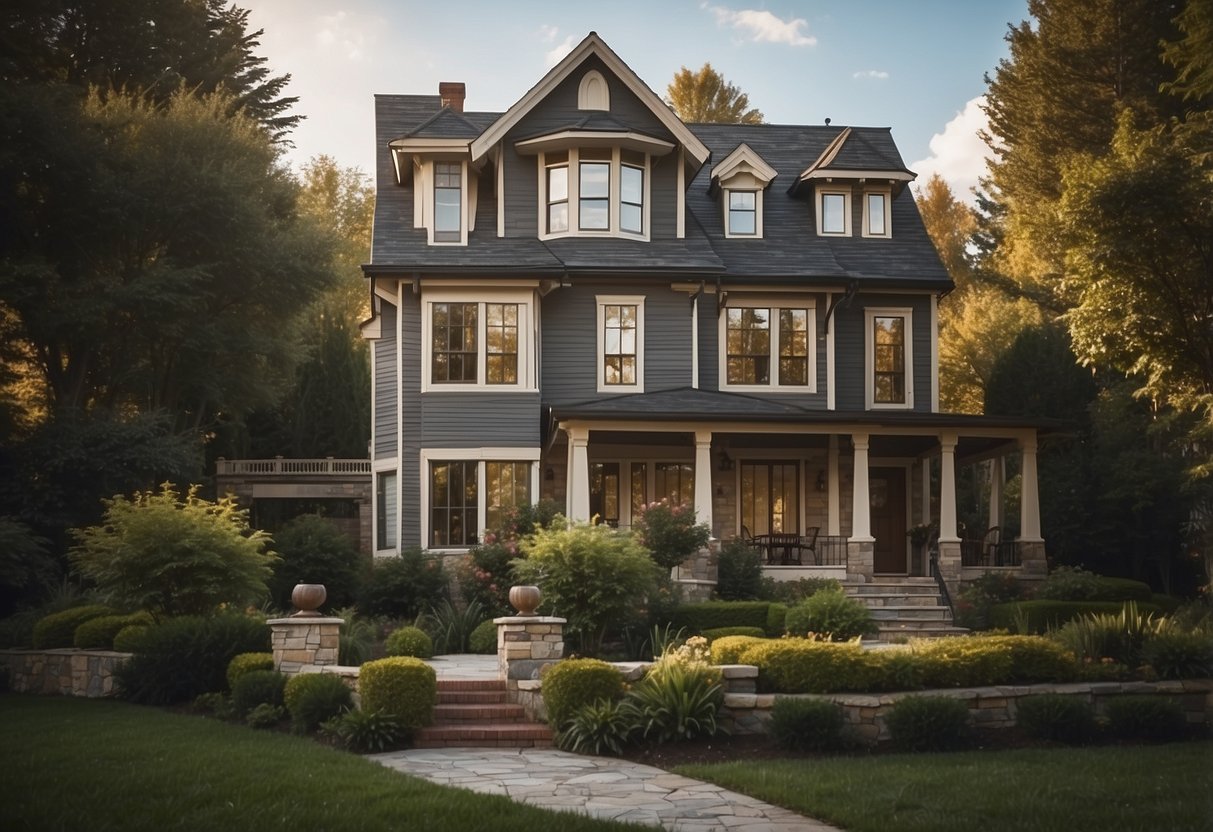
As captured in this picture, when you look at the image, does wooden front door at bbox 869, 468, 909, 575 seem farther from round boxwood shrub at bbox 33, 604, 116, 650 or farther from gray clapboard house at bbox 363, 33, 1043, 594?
round boxwood shrub at bbox 33, 604, 116, 650

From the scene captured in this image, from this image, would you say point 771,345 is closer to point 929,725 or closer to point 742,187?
point 742,187

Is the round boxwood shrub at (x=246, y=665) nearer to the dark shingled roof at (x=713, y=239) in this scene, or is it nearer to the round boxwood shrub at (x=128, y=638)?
the round boxwood shrub at (x=128, y=638)

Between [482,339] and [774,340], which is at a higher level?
[774,340]

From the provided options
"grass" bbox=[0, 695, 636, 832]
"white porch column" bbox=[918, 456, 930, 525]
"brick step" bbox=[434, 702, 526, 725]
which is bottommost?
"brick step" bbox=[434, 702, 526, 725]

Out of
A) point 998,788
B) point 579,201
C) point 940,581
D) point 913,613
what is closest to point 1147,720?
point 998,788

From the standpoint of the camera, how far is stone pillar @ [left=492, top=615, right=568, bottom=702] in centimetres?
1410

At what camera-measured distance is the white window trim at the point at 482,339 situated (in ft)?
80.1

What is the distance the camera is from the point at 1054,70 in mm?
29875

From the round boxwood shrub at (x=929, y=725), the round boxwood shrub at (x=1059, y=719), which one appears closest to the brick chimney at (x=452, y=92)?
the round boxwood shrub at (x=929, y=725)

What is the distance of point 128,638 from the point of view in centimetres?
1662

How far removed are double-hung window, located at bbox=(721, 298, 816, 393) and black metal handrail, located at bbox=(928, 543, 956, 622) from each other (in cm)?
461

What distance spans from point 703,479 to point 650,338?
4.15 meters

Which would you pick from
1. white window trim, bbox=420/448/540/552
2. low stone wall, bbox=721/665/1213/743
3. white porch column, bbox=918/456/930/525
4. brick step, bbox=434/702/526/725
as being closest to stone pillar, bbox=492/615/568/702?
brick step, bbox=434/702/526/725

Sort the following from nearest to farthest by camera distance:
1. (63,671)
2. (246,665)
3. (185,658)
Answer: (246,665) → (185,658) → (63,671)
